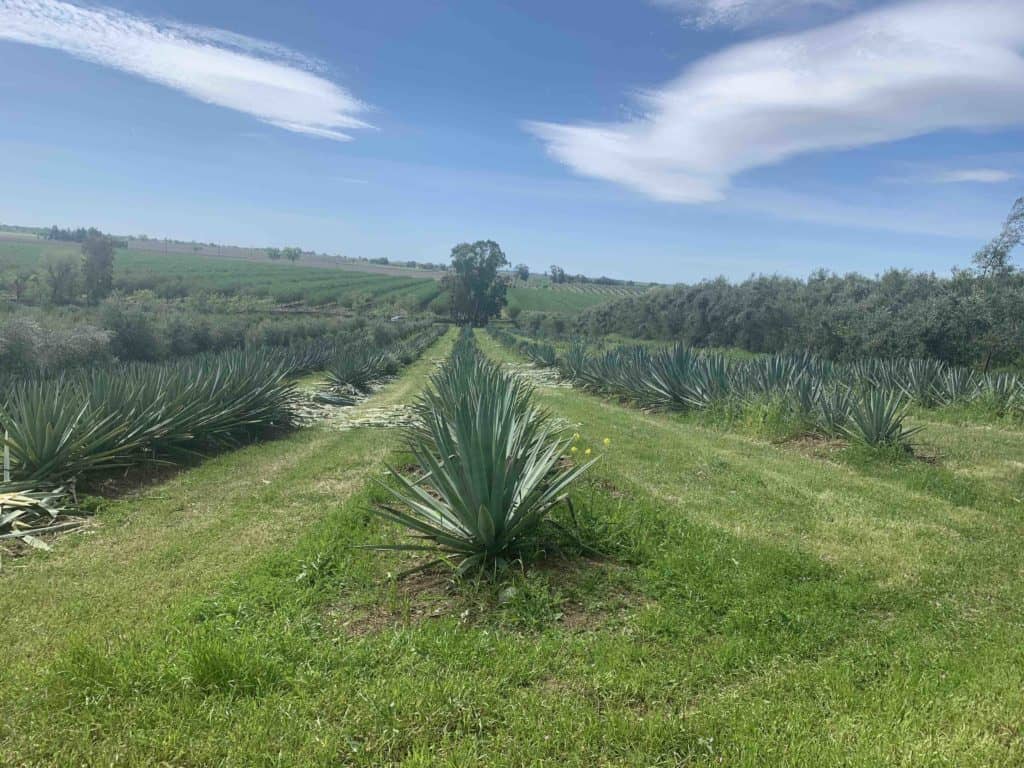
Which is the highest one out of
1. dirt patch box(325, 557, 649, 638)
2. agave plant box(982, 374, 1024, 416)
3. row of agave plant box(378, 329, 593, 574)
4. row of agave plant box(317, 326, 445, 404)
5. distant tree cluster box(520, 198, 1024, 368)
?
distant tree cluster box(520, 198, 1024, 368)

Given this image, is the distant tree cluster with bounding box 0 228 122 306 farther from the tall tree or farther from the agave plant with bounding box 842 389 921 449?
the tall tree

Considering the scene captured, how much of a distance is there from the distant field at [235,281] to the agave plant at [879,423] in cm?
3671

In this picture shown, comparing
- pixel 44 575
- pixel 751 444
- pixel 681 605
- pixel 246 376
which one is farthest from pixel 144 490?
pixel 751 444

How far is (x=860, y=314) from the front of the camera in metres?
23.9

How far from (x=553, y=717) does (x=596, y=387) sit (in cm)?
1590

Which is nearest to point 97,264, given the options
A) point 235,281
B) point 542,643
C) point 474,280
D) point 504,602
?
point 235,281

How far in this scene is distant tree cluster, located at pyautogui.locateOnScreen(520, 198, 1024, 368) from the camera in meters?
18.9

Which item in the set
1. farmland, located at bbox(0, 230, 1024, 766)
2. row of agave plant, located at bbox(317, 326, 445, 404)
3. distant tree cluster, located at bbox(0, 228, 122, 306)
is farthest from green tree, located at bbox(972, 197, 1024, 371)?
distant tree cluster, located at bbox(0, 228, 122, 306)

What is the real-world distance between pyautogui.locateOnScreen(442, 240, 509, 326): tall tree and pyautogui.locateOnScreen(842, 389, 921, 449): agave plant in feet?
239

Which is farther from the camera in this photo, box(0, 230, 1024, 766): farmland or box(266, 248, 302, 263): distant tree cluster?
box(266, 248, 302, 263): distant tree cluster

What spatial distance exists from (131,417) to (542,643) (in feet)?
21.7

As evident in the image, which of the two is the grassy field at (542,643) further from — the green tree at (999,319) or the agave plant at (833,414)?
the green tree at (999,319)

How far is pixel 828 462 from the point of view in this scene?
854cm

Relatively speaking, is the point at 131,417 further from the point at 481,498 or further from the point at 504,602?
the point at 504,602
